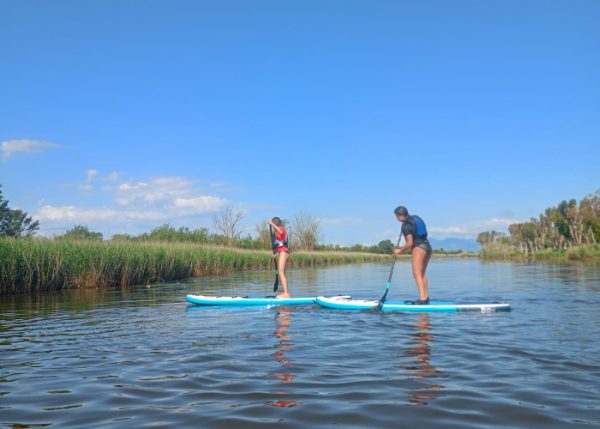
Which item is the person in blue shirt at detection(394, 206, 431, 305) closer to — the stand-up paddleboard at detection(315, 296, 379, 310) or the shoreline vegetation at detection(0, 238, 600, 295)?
the stand-up paddleboard at detection(315, 296, 379, 310)

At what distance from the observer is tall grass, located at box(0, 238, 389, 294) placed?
49.0 feet

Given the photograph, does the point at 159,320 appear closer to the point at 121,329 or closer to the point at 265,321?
the point at 121,329

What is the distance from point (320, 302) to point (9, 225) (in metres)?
38.6

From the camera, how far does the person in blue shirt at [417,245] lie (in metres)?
10.0

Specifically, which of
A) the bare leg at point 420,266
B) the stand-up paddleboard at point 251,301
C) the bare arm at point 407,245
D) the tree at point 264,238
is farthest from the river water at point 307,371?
the tree at point 264,238

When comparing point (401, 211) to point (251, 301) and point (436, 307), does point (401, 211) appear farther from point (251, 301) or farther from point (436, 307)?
point (251, 301)

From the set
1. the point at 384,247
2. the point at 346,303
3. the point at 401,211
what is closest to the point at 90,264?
the point at 346,303

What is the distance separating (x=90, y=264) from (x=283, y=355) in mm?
13546

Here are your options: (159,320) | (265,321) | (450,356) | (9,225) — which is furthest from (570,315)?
(9,225)

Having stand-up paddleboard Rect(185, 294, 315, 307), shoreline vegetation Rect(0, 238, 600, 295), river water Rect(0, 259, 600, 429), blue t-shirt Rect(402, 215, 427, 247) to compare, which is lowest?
river water Rect(0, 259, 600, 429)

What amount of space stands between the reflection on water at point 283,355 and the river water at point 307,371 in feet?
0.05

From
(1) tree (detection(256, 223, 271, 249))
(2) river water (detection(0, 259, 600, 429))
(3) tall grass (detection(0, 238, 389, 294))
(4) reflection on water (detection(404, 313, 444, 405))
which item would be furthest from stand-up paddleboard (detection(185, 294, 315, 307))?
(1) tree (detection(256, 223, 271, 249))

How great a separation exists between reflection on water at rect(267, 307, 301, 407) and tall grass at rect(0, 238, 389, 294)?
951 centimetres

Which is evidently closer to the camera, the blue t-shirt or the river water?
the river water
